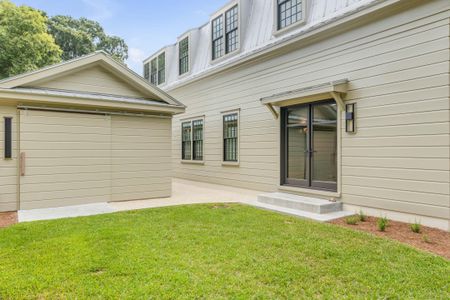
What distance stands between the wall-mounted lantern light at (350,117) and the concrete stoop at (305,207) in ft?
5.45

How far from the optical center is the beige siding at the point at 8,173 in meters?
6.44

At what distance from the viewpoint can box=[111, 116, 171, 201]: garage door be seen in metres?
7.75

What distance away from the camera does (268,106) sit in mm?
8164

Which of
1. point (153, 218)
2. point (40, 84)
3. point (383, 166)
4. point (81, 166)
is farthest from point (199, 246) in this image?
point (40, 84)

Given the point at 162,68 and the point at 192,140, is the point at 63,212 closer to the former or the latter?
the point at 192,140

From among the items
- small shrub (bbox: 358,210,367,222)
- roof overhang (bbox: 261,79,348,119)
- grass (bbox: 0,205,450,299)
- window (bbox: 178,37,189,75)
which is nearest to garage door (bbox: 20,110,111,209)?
grass (bbox: 0,205,450,299)

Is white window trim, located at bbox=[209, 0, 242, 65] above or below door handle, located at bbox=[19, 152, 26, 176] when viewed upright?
above

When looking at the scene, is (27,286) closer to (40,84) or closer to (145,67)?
(40,84)

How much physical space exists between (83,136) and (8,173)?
1.73 meters

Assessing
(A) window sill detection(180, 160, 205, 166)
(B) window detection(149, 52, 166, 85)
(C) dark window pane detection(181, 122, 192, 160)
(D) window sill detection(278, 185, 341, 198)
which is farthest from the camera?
(B) window detection(149, 52, 166, 85)

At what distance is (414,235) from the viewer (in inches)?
187

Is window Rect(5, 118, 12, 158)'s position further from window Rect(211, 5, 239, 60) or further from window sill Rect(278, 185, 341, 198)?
window Rect(211, 5, 239, 60)

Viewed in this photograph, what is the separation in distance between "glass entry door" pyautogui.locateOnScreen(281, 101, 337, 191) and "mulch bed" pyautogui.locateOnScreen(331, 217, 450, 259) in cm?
155

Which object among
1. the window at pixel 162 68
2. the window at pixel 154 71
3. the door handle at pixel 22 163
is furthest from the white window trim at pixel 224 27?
the door handle at pixel 22 163
